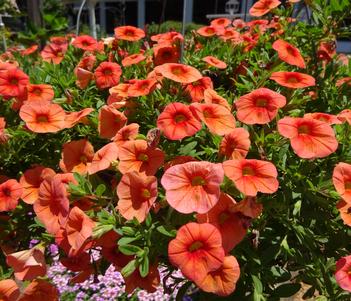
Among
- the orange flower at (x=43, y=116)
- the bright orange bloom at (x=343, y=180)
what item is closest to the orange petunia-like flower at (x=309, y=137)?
the bright orange bloom at (x=343, y=180)

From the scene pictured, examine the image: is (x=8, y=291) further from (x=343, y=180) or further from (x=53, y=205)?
(x=343, y=180)

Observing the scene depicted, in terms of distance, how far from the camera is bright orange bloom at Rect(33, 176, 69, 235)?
37.4 inches

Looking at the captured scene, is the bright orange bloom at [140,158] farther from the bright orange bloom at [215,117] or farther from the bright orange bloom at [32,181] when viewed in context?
the bright orange bloom at [32,181]

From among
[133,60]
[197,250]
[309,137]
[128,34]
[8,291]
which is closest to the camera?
[197,250]

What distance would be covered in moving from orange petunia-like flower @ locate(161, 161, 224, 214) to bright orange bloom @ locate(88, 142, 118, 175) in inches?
7.1

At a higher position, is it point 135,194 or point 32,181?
point 135,194

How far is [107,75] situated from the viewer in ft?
4.66

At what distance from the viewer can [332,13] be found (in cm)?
151

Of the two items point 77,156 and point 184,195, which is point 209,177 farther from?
point 77,156

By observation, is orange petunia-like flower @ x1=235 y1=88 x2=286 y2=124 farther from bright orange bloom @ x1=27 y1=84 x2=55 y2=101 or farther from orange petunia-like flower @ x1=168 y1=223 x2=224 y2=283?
bright orange bloom @ x1=27 y1=84 x2=55 y2=101

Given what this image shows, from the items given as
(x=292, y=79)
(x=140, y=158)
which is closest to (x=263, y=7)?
(x=292, y=79)

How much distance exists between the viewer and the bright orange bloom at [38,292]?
1126mm

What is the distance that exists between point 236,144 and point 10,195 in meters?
0.64

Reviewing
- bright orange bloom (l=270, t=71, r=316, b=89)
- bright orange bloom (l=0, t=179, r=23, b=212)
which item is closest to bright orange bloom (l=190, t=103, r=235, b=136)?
bright orange bloom (l=270, t=71, r=316, b=89)
